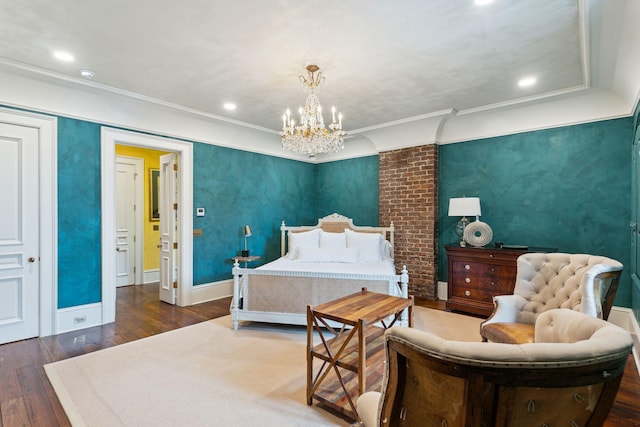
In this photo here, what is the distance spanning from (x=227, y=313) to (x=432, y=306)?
306cm

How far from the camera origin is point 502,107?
445cm

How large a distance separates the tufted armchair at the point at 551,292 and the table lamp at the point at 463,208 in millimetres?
1629

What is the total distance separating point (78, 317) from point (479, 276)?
5.14 m

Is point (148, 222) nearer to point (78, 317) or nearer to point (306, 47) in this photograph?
point (78, 317)

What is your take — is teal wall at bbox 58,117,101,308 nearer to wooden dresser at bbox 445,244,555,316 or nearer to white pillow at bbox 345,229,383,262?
white pillow at bbox 345,229,383,262

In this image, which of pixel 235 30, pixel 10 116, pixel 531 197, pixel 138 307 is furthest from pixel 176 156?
pixel 531 197

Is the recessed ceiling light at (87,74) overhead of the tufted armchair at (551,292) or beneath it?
overhead

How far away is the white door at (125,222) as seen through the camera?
19.7 ft

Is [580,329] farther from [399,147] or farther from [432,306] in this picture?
[399,147]

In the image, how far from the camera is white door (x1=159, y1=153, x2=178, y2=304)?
489 centimetres

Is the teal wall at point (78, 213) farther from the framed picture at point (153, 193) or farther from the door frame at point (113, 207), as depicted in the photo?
the framed picture at point (153, 193)

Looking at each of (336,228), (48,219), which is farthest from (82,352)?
(336,228)

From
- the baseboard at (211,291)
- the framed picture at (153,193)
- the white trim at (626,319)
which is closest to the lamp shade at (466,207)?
the white trim at (626,319)

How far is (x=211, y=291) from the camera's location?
16.8 feet
